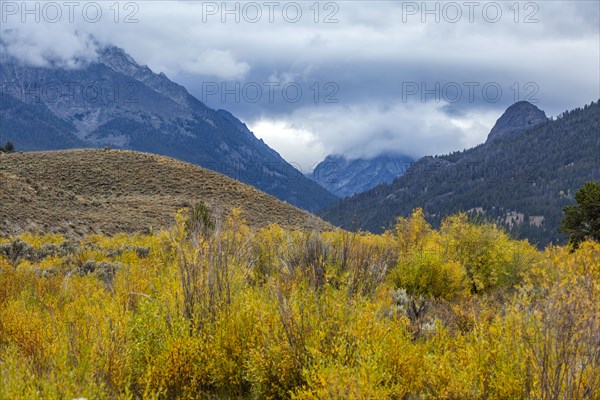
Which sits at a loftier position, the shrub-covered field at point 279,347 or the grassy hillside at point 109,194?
the grassy hillside at point 109,194

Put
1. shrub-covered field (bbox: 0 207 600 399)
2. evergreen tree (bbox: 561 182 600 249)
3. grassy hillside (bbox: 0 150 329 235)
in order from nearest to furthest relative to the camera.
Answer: shrub-covered field (bbox: 0 207 600 399) < evergreen tree (bbox: 561 182 600 249) < grassy hillside (bbox: 0 150 329 235)

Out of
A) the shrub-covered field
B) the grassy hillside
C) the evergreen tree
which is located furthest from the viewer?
the grassy hillside

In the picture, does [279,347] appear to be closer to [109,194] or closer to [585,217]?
[585,217]

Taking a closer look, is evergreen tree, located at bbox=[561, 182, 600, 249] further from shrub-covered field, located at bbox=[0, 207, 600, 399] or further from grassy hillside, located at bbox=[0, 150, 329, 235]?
grassy hillside, located at bbox=[0, 150, 329, 235]

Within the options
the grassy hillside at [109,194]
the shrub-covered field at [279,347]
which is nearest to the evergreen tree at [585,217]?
the shrub-covered field at [279,347]

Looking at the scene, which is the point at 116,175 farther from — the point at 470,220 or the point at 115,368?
the point at 115,368

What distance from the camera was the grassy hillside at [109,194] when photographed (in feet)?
137

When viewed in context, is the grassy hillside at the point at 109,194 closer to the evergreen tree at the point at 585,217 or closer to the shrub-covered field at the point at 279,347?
the evergreen tree at the point at 585,217

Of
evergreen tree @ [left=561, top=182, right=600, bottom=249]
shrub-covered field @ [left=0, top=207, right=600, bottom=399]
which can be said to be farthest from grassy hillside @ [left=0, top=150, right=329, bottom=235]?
shrub-covered field @ [left=0, top=207, right=600, bottom=399]

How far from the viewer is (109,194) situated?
69.0m

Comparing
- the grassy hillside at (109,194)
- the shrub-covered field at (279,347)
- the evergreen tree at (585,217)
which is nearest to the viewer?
the shrub-covered field at (279,347)

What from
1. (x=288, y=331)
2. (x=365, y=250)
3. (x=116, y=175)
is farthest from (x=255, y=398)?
(x=116, y=175)

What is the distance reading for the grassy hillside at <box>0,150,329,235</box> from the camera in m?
41.9

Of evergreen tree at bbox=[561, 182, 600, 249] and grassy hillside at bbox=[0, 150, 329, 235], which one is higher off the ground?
grassy hillside at bbox=[0, 150, 329, 235]
